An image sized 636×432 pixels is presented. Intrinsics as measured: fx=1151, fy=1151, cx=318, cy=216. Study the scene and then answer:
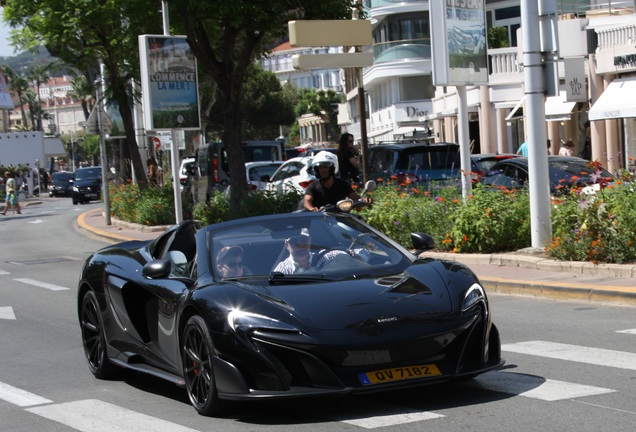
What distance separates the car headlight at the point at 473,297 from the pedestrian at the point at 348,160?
14.1m

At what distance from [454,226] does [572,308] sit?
4.40m

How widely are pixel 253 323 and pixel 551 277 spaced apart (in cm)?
765

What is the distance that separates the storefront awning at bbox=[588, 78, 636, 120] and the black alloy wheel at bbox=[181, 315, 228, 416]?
1070 inches

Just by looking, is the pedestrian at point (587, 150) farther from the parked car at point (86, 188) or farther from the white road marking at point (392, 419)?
the white road marking at point (392, 419)

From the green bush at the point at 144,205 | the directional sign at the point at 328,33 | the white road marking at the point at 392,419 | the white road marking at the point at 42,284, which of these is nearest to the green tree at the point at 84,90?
the green bush at the point at 144,205

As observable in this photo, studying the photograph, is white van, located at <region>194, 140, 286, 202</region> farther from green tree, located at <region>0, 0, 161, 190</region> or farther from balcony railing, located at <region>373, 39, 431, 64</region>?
balcony railing, located at <region>373, 39, 431, 64</region>

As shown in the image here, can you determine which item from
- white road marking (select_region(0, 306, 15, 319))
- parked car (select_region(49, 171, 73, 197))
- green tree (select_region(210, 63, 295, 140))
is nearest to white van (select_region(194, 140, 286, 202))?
white road marking (select_region(0, 306, 15, 319))

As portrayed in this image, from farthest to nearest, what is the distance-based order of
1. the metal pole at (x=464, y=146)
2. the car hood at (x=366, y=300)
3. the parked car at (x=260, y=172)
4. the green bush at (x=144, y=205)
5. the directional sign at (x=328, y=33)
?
the parked car at (x=260, y=172) → the green bush at (x=144, y=205) → the directional sign at (x=328, y=33) → the metal pole at (x=464, y=146) → the car hood at (x=366, y=300)

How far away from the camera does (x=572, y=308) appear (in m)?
12.2

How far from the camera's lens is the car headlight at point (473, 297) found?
23.9 ft

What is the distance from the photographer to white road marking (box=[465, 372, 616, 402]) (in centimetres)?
741

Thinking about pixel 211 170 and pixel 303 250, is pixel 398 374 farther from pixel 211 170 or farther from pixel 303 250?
pixel 211 170

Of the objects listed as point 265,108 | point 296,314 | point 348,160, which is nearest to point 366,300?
point 296,314

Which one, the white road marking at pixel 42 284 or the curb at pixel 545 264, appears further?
the white road marking at pixel 42 284
